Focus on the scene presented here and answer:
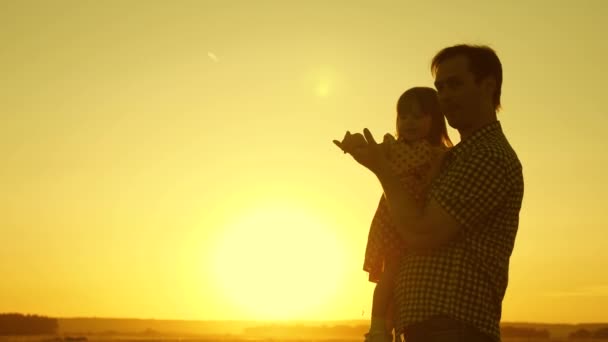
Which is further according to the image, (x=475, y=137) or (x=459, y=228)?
(x=475, y=137)

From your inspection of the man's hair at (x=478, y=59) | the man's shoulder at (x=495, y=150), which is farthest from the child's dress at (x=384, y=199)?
the man's hair at (x=478, y=59)

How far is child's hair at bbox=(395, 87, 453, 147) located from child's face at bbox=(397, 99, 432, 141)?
1.0 inches

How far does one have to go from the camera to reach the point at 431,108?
529cm

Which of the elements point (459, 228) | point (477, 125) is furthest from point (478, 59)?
point (459, 228)

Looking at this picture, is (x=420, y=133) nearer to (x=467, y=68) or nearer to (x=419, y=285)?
(x=467, y=68)

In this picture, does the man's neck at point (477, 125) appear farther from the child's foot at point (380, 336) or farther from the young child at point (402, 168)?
the child's foot at point (380, 336)

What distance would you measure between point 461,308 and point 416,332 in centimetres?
29

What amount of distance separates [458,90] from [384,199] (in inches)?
30.6

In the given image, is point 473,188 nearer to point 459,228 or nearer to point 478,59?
point 459,228

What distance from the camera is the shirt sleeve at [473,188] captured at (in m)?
4.05

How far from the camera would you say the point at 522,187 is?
4.38 meters

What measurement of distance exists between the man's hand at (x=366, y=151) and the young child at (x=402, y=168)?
484 millimetres

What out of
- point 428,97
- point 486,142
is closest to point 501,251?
point 486,142

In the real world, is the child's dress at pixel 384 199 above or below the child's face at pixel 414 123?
below
